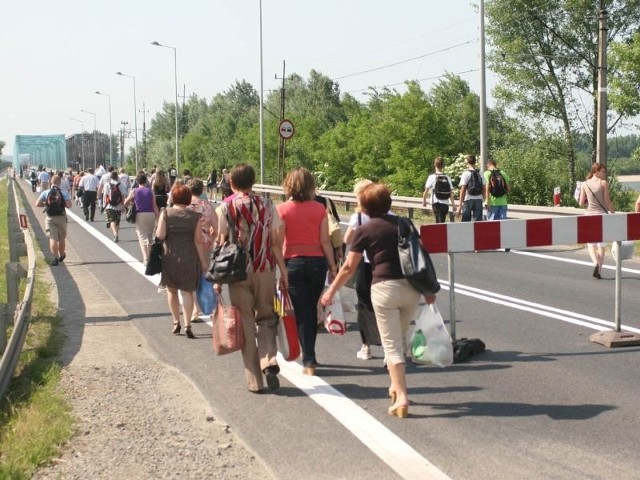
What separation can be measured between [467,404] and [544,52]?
54.0 metres

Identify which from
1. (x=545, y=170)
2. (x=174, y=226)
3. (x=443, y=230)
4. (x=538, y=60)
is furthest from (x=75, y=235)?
(x=538, y=60)

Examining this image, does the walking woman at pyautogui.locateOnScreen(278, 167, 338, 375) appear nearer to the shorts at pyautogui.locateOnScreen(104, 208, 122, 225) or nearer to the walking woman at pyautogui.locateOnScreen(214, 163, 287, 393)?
the walking woman at pyautogui.locateOnScreen(214, 163, 287, 393)

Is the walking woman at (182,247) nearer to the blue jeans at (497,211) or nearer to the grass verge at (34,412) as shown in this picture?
the grass verge at (34,412)

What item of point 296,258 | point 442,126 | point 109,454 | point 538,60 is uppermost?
point 538,60

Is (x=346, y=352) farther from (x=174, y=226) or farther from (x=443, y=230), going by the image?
→ (x=174, y=226)

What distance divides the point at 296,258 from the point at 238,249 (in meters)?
0.69

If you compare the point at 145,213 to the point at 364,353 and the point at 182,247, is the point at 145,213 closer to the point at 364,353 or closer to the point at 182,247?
the point at 182,247

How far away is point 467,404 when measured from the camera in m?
6.93

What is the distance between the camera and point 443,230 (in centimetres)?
881

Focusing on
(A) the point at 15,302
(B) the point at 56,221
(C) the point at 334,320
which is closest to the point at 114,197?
(B) the point at 56,221

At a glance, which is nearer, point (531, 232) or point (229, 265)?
point (229, 265)

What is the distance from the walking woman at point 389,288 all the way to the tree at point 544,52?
5125 cm

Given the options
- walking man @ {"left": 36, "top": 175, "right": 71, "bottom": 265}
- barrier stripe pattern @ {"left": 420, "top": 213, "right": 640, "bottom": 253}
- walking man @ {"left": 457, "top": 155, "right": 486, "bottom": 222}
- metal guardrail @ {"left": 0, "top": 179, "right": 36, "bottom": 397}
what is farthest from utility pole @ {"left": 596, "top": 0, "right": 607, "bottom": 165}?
barrier stripe pattern @ {"left": 420, "top": 213, "right": 640, "bottom": 253}

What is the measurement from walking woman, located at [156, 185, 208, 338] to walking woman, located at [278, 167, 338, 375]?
209 cm
